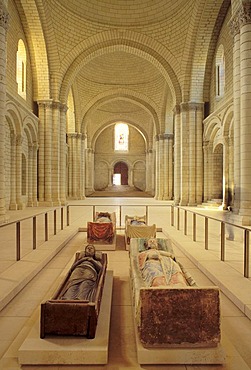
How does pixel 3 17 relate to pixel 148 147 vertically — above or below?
above

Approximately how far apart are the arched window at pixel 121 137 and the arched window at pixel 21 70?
26.1 meters

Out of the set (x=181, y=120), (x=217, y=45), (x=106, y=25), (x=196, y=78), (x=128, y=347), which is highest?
(x=106, y=25)

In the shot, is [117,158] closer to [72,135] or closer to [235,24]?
[72,135]

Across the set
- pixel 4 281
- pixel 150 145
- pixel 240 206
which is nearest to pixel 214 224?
pixel 240 206

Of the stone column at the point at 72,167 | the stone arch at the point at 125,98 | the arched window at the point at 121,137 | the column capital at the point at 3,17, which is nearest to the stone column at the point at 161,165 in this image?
the stone arch at the point at 125,98

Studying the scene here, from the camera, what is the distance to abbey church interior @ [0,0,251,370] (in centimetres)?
383

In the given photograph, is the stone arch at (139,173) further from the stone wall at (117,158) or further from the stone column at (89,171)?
the stone column at (89,171)

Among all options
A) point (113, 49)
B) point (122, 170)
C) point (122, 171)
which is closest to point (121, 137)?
point (122, 170)

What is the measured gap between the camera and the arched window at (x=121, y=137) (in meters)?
43.0

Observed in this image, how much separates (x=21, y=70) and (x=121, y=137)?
2663 cm

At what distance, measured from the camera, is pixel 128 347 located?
10.2ft

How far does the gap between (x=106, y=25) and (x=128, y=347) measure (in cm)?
1974

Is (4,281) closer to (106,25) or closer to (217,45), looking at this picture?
(217,45)

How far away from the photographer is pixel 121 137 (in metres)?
43.2
